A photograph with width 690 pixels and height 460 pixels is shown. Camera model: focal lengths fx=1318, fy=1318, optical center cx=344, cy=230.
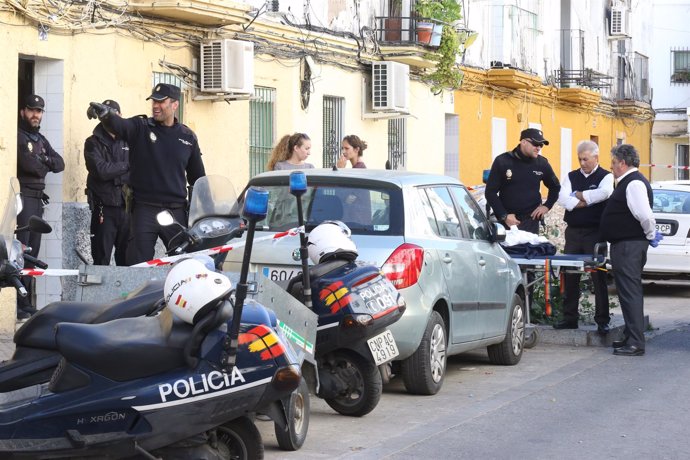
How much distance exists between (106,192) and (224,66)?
3567mm

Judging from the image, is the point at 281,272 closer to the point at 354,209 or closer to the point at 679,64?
the point at 354,209

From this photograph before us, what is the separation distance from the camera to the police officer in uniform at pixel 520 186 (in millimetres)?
13492

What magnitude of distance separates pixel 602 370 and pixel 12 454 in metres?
6.30

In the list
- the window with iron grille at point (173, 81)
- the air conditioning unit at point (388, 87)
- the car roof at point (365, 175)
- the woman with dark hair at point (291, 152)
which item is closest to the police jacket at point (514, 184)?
the woman with dark hair at point (291, 152)

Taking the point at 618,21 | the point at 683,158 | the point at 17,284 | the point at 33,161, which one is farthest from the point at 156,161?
the point at 683,158

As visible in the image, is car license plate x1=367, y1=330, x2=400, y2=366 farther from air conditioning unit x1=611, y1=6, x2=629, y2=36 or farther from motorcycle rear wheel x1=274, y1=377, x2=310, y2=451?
air conditioning unit x1=611, y1=6, x2=629, y2=36

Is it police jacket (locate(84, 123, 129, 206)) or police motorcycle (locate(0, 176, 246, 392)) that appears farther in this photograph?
police jacket (locate(84, 123, 129, 206))

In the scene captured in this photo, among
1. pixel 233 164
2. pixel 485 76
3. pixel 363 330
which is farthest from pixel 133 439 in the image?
pixel 485 76

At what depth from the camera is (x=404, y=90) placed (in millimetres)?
20578

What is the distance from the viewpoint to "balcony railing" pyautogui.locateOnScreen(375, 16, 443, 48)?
20906mm

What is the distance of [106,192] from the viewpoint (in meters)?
12.5

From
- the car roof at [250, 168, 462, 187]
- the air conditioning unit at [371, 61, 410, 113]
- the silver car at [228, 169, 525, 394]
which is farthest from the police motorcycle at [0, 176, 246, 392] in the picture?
the air conditioning unit at [371, 61, 410, 113]

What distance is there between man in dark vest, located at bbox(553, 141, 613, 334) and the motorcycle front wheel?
4963mm

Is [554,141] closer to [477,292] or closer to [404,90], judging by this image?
[404,90]
